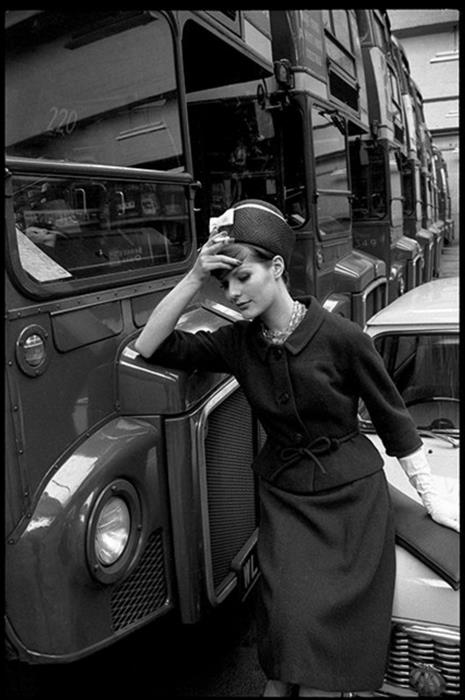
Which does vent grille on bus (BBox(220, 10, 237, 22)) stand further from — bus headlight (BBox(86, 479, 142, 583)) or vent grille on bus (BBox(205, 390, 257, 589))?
bus headlight (BBox(86, 479, 142, 583))

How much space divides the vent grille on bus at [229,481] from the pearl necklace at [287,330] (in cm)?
53

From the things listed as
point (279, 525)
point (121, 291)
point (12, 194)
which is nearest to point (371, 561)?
point (279, 525)

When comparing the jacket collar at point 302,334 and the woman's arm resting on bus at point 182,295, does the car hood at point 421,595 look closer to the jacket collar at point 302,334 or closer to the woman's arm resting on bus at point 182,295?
the jacket collar at point 302,334

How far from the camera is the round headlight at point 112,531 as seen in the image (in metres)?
1.83

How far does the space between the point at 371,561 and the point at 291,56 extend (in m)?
3.33

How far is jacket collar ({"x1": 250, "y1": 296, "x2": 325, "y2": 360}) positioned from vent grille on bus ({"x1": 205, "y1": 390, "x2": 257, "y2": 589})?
1.70 feet

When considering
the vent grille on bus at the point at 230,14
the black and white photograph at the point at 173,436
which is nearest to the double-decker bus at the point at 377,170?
the vent grille on bus at the point at 230,14

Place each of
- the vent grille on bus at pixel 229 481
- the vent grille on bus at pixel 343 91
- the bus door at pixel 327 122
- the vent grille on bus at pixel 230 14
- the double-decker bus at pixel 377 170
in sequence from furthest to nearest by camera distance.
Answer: the double-decker bus at pixel 377 170 → the vent grille on bus at pixel 343 91 → the bus door at pixel 327 122 → the vent grille on bus at pixel 230 14 → the vent grille on bus at pixel 229 481

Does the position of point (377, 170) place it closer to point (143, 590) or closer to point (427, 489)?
point (427, 489)

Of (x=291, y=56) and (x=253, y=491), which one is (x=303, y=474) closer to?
(x=253, y=491)

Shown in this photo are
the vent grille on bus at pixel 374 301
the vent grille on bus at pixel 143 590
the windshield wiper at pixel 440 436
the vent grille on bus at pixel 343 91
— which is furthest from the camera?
the vent grille on bus at pixel 374 301

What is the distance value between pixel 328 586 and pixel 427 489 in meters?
0.44

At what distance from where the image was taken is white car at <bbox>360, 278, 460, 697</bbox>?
1.88m

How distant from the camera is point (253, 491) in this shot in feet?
8.79
